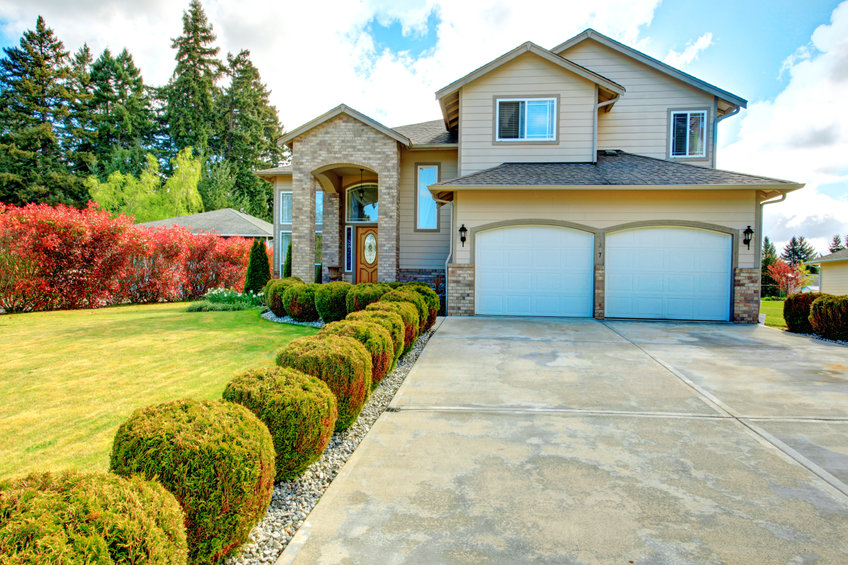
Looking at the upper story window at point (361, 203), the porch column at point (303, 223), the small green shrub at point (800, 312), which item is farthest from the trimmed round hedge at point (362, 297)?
the small green shrub at point (800, 312)

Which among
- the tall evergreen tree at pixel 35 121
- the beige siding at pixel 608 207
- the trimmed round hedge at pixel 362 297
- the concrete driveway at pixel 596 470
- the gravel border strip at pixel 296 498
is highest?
the tall evergreen tree at pixel 35 121

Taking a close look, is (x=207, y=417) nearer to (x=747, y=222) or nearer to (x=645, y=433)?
(x=645, y=433)

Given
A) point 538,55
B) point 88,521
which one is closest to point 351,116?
point 538,55

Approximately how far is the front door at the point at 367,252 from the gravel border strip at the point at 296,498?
10.5 meters

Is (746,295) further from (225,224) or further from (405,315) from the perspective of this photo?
(225,224)

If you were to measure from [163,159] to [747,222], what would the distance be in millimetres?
38312

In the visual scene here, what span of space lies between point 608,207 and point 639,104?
416 centimetres

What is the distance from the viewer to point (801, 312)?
30.9 feet

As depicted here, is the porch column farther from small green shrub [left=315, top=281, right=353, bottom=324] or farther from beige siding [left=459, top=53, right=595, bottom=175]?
beige siding [left=459, top=53, right=595, bottom=175]

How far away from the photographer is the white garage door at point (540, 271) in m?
11.0

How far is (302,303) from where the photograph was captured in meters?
10.2

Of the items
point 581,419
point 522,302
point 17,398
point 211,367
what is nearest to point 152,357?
point 211,367

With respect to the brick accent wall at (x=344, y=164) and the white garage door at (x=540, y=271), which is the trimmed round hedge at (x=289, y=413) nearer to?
the white garage door at (x=540, y=271)

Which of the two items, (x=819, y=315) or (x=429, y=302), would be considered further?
(x=429, y=302)
